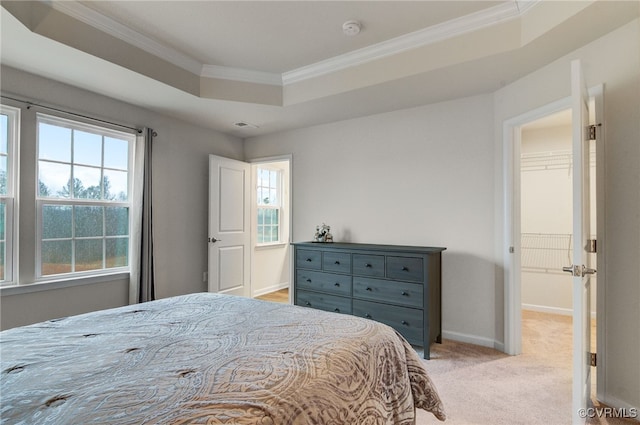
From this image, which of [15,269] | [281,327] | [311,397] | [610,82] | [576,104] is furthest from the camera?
[15,269]

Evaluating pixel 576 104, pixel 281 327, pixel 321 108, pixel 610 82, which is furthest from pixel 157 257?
pixel 610 82

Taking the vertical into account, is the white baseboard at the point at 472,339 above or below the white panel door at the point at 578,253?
below

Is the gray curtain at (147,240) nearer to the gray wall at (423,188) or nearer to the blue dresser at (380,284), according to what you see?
the blue dresser at (380,284)

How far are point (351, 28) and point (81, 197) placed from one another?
287 cm

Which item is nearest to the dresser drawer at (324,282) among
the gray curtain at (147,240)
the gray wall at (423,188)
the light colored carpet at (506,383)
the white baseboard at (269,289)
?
the gray wall at (423,188)

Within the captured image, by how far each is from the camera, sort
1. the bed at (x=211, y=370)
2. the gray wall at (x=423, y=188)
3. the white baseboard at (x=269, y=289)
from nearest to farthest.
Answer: the bed at (x=211, y=370), the gray wall at (x=423, y=188), the white baseboard at (x=269, y=289)

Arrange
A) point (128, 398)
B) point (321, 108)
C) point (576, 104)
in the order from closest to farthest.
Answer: point (128, 398)
point (576, 104)
point (321, 108)

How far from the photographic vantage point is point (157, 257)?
3.74 meters

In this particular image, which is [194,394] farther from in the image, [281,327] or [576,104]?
[576,104]

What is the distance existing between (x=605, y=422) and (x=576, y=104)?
73.5 inches

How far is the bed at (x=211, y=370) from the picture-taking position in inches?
35.1

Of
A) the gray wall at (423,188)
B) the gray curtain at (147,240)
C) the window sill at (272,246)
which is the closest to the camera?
the gray wall at (423,188)

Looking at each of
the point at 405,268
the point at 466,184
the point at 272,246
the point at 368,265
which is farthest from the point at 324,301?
the point at 272,246

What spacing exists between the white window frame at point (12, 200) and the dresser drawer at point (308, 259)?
2456 millimetres
